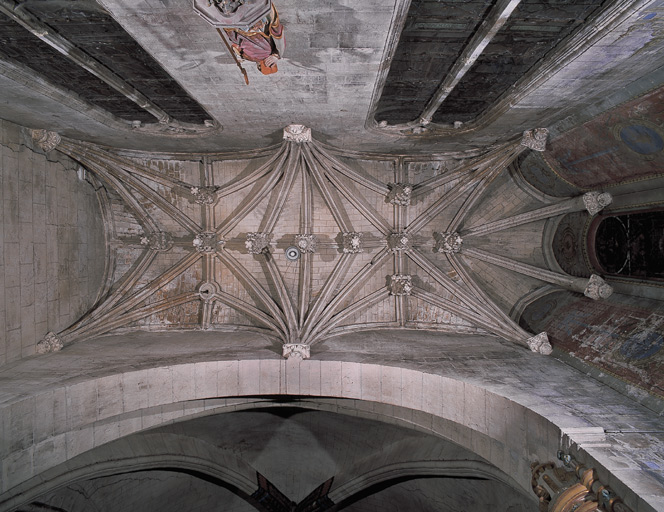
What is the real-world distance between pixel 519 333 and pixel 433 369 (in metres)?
2.94

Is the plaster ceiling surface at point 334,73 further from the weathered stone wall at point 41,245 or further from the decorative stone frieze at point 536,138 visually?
the weathered stone wall at point 41,245

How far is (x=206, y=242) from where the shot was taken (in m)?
10.3

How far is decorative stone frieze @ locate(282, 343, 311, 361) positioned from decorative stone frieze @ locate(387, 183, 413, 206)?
15.5 feet

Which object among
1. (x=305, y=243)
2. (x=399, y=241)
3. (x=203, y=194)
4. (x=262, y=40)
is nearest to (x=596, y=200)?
(x=399, y=241)

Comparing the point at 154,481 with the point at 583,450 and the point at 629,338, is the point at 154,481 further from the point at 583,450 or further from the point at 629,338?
the point at 629,338

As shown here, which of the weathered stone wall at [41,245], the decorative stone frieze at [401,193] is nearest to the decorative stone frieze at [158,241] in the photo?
the weathered stone wall at [41,245]

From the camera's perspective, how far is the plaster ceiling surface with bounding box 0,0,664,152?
500cm

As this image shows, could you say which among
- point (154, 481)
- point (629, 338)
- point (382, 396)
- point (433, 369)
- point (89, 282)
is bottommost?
point (154, 481)

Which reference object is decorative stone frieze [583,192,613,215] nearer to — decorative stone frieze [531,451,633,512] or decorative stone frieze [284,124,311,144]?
decorative stone frieze [531,451,633,512]

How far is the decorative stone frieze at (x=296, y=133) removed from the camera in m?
7.98

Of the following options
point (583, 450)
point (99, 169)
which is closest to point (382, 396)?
point (583, 450)

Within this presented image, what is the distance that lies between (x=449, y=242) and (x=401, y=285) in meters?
1.75

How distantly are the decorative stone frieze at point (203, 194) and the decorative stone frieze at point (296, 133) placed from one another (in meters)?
3.15

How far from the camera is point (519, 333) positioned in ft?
29.1
